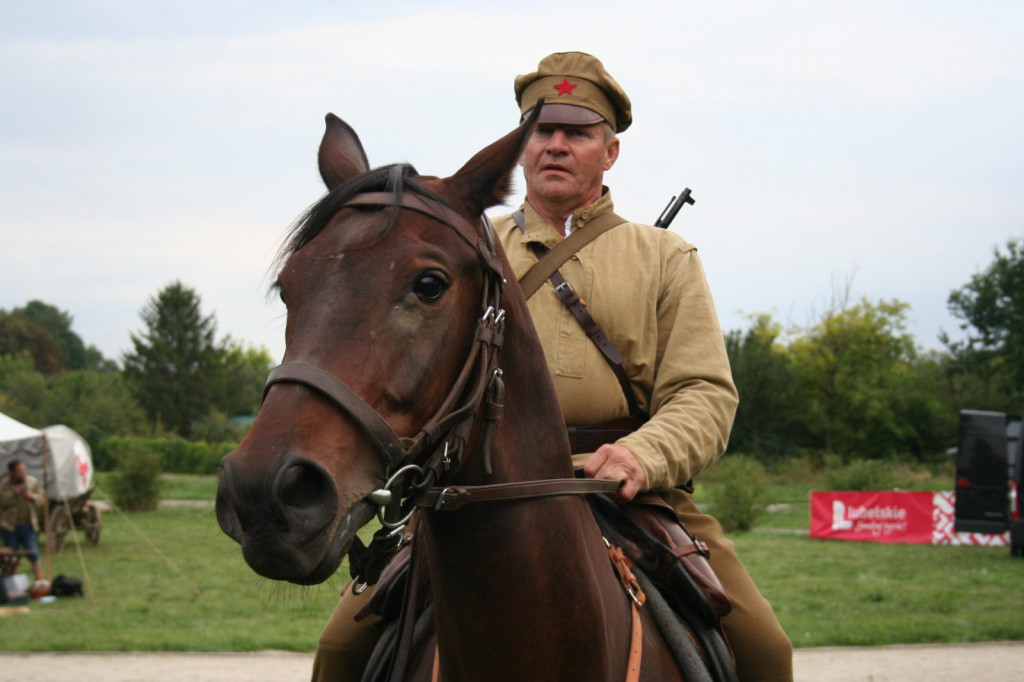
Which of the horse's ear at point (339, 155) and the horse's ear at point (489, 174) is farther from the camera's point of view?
the horse's ear at point (339, 155)

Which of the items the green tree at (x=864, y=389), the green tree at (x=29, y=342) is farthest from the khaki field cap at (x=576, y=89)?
the green tree at (x=29, y=342)

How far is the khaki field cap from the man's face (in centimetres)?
5

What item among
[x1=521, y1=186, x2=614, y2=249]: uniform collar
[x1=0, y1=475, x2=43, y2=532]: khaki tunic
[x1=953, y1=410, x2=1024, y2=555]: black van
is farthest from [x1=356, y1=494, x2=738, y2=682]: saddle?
[x1=953, y1=410, x2=1024, y2=555]: black van

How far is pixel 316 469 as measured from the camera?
1.78 meters

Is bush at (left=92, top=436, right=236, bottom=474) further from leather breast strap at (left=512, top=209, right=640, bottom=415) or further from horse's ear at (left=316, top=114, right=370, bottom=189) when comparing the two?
horse's ear at (left=316, top=114, right=370, bottom=189)

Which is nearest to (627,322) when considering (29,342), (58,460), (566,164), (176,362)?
(566,164)

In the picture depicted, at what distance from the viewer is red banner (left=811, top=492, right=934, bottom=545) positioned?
66.2 ft

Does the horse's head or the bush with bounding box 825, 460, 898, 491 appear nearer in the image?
the horse's head

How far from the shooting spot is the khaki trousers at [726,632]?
3137 millimetres

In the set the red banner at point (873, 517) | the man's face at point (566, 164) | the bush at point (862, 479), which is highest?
the man's face at point (566, 164)

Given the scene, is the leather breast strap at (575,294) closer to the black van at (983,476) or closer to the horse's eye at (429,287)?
the horse's eye at (429,287)

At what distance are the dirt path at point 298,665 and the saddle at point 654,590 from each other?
566 centimetres

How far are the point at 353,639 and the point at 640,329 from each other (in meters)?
1.38

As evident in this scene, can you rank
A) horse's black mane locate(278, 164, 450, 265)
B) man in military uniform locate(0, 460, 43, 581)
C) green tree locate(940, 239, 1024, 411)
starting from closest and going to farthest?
1. horse's black mane locate(278, 164, 450, 265)
2. man in military uniform locate(0, 460, 43, 581)
3. green tree locate(940, 239, 1024, 411)
